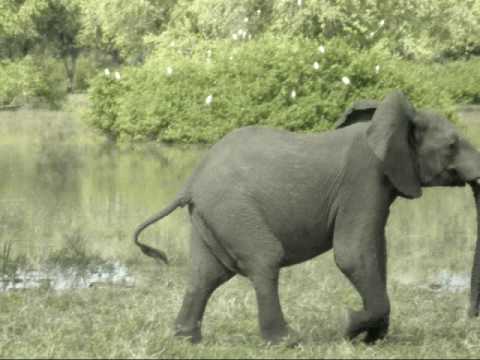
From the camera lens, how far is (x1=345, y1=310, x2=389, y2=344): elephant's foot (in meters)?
7.18

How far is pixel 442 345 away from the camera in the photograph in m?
7.21

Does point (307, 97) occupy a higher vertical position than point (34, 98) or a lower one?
higher

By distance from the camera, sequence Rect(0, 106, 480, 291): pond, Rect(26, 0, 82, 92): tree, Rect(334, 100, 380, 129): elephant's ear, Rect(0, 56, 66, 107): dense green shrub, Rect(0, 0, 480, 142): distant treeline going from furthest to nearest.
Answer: Rect(26, 0, 82, 92): tree < Rect(0, 56, 66, 107): dense green shrub < Rect(0, 0, 480, 142): distant treeline < Rect(0, 106, 480, 291): pond < Rect(334, 100, 380, 129): elephant's ear

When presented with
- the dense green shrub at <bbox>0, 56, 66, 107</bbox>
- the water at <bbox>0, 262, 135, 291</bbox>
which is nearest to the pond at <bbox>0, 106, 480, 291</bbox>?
the water at <bbox>0, 262, 135, 291</bbox>

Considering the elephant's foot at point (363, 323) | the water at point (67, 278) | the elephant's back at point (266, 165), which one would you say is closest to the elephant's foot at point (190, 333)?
the elephant's back at point (266, 165)

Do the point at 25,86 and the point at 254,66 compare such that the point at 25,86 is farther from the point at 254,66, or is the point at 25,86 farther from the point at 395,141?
the point at 395,141

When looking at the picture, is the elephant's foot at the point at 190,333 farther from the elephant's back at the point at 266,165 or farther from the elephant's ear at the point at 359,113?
the elephant's ear at the point at 359,113

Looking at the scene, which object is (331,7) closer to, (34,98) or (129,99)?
(129,99)

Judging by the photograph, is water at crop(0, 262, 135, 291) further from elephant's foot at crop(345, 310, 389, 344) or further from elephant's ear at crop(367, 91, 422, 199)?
elephant's ear at crop(367, 91, 422, 199)

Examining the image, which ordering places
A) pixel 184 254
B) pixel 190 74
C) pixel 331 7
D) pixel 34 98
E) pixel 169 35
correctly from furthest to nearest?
1. pixel 34 98
2. pixel 169 35
3. pixel 331 7
4. pixel 190 74
5. pixel 184 254

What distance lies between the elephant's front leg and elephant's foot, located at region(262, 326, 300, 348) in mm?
332

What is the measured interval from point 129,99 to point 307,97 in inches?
220

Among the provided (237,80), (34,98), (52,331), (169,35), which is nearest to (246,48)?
(237,80)

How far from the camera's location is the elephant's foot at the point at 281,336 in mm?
7137
